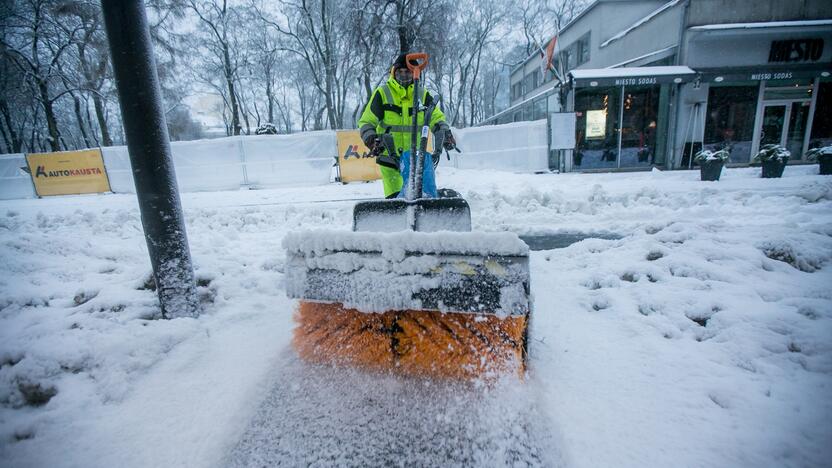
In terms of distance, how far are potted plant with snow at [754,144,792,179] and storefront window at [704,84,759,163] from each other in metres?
5.51

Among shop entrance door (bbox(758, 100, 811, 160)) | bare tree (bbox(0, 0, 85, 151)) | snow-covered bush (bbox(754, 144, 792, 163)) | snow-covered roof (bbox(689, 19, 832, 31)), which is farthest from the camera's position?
bare tree (bbox(0, 0, 85, 151))

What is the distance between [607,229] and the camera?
5.02m

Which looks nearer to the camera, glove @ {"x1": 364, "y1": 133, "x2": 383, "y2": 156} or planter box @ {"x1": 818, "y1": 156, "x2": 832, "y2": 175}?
glove @ {"x1": 364, "y1": 133, "x2": 383, "y2": 156}

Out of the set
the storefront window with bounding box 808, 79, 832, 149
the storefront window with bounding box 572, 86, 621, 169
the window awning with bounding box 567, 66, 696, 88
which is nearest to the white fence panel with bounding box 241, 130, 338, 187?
the window awning with bounding box 567, 66, 696, 88

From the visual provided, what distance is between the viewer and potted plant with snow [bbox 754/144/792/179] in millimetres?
9016

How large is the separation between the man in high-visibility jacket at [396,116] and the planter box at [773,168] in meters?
10.5

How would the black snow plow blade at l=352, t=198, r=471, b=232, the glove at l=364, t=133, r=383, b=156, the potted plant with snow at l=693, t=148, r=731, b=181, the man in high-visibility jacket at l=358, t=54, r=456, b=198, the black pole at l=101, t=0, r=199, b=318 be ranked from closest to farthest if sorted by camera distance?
the black pole at l=101, t=0, r=199, b=318
the black snow plow blade at l=352, t=198, r=471, b=232
the glove at l=364, t=133, r=383, b=156
the man in high-visibility jacket at l=358, t=54, r=456, b=198
the potted plant with snow at l=693, t=148, r=731, b=181

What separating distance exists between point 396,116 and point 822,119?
63.1 ft

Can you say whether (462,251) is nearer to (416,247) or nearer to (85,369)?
(416,247)

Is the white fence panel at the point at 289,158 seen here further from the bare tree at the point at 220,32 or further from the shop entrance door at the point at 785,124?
the shop entrance door at the point at 785,124

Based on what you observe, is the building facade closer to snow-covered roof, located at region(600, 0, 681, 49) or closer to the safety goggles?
snow-covered roof, located at region(600, 0, 681, 49)

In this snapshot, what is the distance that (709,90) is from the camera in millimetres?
13711

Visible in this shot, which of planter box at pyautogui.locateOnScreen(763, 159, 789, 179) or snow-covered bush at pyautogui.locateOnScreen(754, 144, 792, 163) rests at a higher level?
snow-covered bush at pyautogui.locateOnScreen(754, 144, 792, 163)

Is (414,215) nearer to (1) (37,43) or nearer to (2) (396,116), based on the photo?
(2) (396,116)
